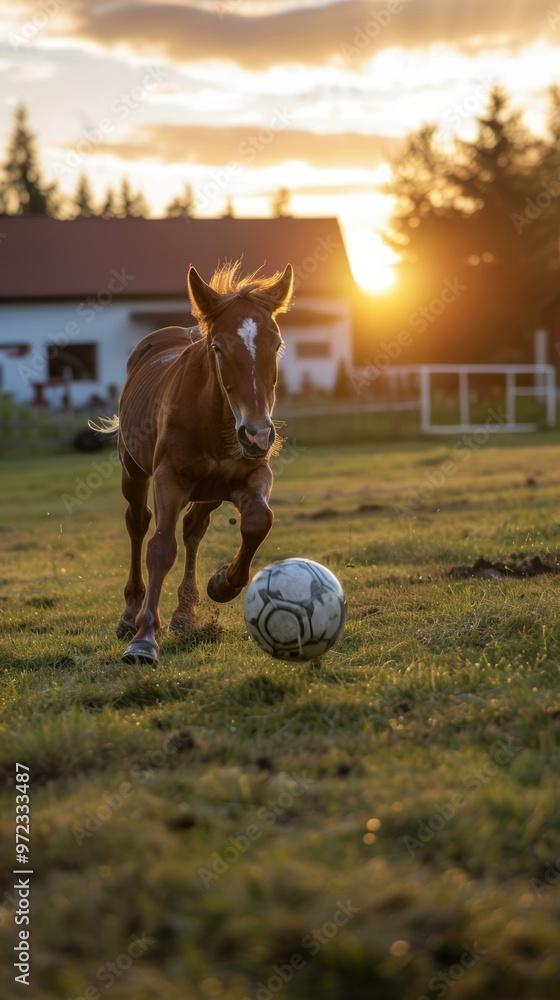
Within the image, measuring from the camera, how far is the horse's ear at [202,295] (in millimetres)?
6637

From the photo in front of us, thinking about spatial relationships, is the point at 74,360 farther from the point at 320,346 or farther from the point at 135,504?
the point at 135,504

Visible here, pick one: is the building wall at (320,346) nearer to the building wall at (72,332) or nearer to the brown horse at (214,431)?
the building wall at (72,332)

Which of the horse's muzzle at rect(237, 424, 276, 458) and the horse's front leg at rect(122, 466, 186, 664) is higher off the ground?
the horse's muzzle at rect(237, 424, 276, 458)

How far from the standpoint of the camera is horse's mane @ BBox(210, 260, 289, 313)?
6.70 m

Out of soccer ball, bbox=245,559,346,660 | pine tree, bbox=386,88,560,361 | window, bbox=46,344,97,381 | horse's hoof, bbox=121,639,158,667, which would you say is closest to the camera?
soccer ball, bbox=245,559,346,660

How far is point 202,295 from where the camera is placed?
6.65m

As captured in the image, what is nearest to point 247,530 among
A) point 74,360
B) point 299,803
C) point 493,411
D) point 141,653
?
point 141,653

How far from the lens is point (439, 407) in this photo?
37094 millimetres

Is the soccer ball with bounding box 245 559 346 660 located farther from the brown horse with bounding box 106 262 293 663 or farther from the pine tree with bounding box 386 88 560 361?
the pine tree with bounding box 386 88 560 361

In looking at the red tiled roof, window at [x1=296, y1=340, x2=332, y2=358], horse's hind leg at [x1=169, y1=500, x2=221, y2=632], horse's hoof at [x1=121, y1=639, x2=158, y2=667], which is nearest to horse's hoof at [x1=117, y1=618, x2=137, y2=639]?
horse's hind leg at [x1=169, y1=500, x2=221, y2=632]

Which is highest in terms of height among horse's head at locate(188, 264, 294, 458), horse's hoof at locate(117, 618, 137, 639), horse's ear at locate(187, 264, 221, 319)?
horse's ear at locate(187, 264, 221, 319)

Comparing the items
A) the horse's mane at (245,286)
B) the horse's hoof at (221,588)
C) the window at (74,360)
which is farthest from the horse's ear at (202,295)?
the window at (74,360)

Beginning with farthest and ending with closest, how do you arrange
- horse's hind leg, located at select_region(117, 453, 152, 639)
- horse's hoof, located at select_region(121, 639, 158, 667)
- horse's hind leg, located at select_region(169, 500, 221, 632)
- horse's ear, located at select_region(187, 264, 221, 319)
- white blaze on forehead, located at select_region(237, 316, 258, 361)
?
1. horse's hind leg, located at select_region(117, 453, 152, 639)
2. horse's hind leg, located at select_region(169, 500, 221, 632)
3. horse's ear, located at select_region(187, 264, 221, 319)
4. white blaze on forehead, located at select_region(237, 316, 258, 361)
5. horse's hoof, located at select_region(121, 639, 158, 667)

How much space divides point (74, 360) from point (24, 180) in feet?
144
